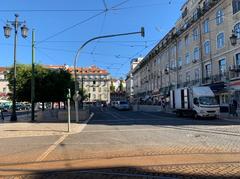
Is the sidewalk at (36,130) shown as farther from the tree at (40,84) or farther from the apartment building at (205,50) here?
the apartment building at (205,50)

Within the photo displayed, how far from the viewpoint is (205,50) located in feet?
160

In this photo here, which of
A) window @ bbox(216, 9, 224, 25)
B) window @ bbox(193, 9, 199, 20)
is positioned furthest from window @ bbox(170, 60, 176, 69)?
window @ bbox(216, 9, 224, 25)

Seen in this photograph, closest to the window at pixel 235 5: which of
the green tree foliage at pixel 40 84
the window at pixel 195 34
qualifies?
the window at pixel 195 34

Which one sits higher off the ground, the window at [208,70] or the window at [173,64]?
the window at [173,64]

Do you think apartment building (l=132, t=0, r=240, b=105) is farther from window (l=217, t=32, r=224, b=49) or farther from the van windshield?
the van windshield

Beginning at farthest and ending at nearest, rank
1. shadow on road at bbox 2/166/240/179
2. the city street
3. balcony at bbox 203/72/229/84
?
balcony at bbox 203/72/229/84, the city street, shadow on road at bbox 2/166/240/179

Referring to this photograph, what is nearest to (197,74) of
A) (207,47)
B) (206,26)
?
(207,47)

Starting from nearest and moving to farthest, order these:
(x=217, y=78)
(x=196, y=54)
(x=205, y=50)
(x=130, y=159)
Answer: (x=130, y=159) → (x=217, y=78) → (x=205, y=50) → (x=196, y=54)

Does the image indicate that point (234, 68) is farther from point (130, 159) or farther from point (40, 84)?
point (130, 159)

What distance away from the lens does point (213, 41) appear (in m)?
45.6

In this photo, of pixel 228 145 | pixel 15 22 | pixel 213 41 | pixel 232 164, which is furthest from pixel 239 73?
pixel 232 164

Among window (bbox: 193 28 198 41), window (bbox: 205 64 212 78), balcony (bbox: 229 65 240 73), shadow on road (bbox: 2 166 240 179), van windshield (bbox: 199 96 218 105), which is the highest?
window (bbox: 193 28 198 41)

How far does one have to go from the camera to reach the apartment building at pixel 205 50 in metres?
40.2

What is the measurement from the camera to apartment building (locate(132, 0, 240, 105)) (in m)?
40.2
